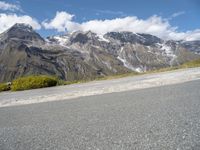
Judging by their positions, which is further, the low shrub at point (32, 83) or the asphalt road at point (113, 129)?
the low shrub at point (32, 83)

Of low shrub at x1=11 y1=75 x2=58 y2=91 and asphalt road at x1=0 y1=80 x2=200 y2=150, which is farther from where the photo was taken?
low shrub at x1=11 y1=75 x2=58 y2=91

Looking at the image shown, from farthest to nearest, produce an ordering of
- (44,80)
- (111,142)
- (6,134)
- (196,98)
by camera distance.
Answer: (44,80) < (196,98) < (6,134) < (111,142)

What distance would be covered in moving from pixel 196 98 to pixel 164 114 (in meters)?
3.06

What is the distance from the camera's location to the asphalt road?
597cm

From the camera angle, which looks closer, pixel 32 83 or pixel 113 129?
pixel 113 129

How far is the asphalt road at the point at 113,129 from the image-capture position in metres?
5.97

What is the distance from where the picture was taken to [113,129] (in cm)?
727

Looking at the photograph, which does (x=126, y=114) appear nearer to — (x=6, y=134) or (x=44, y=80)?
(x=6, y=134)

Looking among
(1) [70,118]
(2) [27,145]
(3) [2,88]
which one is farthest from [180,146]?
(3) [2,88]

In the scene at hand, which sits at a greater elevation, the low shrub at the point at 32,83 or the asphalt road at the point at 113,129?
the low shrub at the point at 32,83

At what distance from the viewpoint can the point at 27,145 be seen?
679cm

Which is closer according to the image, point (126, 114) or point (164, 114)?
point (164, 114)

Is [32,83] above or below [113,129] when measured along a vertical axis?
above

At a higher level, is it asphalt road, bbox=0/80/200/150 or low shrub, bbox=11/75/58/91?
low shrub, bbox=11/75/58/91
